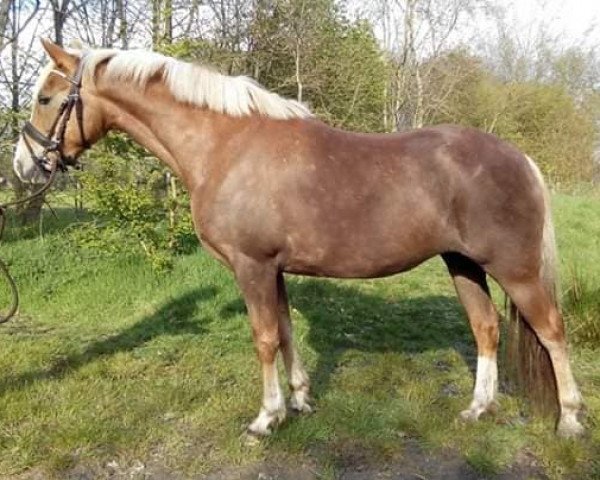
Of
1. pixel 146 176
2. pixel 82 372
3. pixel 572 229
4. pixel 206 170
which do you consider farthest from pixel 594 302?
pixel 572 229

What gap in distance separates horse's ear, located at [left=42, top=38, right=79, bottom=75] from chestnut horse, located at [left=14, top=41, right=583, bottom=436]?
0.01m

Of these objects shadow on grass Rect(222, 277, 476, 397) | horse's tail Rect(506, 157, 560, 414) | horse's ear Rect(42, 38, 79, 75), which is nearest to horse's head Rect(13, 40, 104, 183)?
horse's ear Rect(42, 38, 79, 75)

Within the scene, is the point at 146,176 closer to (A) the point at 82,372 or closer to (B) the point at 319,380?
(A) the point at 82,372

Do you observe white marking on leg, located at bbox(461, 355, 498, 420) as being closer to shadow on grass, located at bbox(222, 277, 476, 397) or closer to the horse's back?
shadow on grass, located at bbox(222, 277, 476, 397)

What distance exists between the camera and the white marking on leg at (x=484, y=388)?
3.50 metres

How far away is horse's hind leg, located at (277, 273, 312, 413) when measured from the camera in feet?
11.7

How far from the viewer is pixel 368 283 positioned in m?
6.76

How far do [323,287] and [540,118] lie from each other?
21.3 m

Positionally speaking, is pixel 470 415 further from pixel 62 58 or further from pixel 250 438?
pixel 62 58

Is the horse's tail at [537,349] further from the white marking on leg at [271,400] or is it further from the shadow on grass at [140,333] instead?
the shadow on grass at [140,333]

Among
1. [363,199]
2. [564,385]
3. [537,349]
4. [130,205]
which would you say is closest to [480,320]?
[537,349]

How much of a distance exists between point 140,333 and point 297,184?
8.35 ft

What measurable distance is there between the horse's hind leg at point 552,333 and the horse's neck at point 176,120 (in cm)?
188

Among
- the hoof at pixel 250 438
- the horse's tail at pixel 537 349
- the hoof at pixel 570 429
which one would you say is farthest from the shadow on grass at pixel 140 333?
the hoof at pixel 570 429
